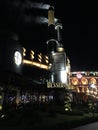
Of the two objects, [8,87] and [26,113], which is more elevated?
[8,87]

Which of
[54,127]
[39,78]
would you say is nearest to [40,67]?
[39,78]

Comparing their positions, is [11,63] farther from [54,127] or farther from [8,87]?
[54,127]

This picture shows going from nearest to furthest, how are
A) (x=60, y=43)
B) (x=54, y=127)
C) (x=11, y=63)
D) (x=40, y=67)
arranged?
(x=54, y=127) < (x=11, y=63) < (x=40, y=67) < (x=60, y=43)

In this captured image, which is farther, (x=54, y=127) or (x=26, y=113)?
(x=26, y=113)

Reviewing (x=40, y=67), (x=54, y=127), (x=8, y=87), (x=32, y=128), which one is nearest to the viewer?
(x=32, y=128)

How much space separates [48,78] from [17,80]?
91.3 feet

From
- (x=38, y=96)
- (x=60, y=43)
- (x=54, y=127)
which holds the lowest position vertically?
(x=54, y=127)

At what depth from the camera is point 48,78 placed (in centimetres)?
6894

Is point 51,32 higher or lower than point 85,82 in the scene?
higher

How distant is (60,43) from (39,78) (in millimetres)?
21914

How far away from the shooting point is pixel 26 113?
75.4 feet

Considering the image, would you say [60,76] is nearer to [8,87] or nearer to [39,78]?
[39,78]

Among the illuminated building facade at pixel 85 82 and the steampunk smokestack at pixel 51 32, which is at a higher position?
the steampunk smokestack at pixel 51 32

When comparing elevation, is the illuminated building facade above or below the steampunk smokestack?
below
